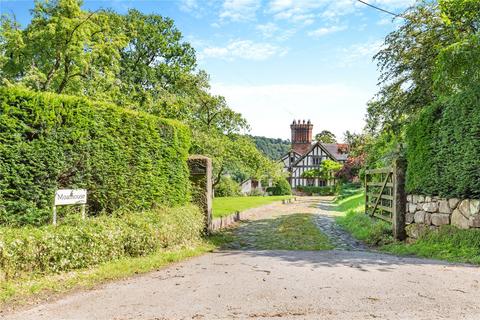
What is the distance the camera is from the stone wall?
795 centimetres

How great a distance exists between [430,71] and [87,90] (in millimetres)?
14256

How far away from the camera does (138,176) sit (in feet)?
28.9

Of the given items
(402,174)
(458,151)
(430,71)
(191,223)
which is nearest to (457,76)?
(458,151)

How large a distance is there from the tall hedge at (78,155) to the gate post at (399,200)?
5802 millimetres

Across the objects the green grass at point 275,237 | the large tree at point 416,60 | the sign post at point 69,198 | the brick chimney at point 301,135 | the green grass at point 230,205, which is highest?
the brick chimney at point 301,135

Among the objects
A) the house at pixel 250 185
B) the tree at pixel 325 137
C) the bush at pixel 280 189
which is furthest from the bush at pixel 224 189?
the tree at pixel 325 137

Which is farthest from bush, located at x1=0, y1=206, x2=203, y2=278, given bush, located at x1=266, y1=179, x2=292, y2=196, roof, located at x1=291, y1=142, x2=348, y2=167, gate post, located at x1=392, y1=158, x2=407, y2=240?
roof, located at x1=291, y1=142, x2=348, y2=167

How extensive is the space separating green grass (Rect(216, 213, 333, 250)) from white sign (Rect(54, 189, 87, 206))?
411 centimetres

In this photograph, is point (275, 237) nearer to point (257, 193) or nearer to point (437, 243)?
point (437, 243)

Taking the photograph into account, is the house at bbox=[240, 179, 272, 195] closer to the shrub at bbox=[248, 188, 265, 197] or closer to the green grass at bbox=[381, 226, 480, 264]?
the shrub at bbox=[248, 188, 265, 197]

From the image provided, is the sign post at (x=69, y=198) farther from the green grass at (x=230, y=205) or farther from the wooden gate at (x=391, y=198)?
the wooden gate at (x=391, y=198)

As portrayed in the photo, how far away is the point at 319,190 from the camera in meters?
53.7

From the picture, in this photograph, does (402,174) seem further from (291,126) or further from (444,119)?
(291,126)

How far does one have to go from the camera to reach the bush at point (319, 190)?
169 ft
